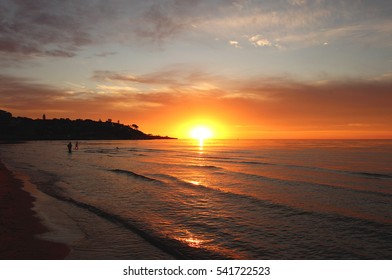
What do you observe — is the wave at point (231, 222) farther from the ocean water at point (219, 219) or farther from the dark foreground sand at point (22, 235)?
the dark foreground sand at point (22, 235)

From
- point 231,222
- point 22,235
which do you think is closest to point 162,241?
point 231,222

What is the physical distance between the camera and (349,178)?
2950 cm

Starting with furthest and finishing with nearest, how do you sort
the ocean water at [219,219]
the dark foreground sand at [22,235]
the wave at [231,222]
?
A: 1. the ocean water at [219,219]
2. the wave at [231,222]
3. the dark foreground sand at [22,235]

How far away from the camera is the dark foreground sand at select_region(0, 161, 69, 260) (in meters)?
9.24

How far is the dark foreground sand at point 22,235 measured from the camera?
9.24 metres

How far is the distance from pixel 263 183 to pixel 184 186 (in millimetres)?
7162

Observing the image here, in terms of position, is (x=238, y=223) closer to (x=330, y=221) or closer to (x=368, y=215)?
→ (x=330, y=221)

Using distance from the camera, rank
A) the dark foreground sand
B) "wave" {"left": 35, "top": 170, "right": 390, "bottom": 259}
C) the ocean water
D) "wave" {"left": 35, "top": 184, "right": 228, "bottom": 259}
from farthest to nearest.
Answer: the ocean water < "wave" {"left": 35, "top": 170, "right": 390, "bottom": 259} < "wave" {"left": 35, "top": 184, "right": 228, "bottom": 259} < the dark foreground sand

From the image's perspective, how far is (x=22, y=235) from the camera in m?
11.0

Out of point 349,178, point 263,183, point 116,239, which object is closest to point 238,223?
point 116,239

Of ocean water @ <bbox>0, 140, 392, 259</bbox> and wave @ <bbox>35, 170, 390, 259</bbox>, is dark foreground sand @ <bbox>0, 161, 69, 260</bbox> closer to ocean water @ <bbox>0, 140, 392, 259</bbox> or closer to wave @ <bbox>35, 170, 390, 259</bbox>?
ocean water @ <bbox>0, 140, 392, 259</bbox>

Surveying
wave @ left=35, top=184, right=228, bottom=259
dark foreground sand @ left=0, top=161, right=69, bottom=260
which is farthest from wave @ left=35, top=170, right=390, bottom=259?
dark foreground sand @ left=0, top=161, right=69, bottom=260

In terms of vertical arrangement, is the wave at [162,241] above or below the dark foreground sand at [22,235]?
below

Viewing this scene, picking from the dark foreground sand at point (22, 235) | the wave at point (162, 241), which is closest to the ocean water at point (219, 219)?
the wave at point (162, 241)
